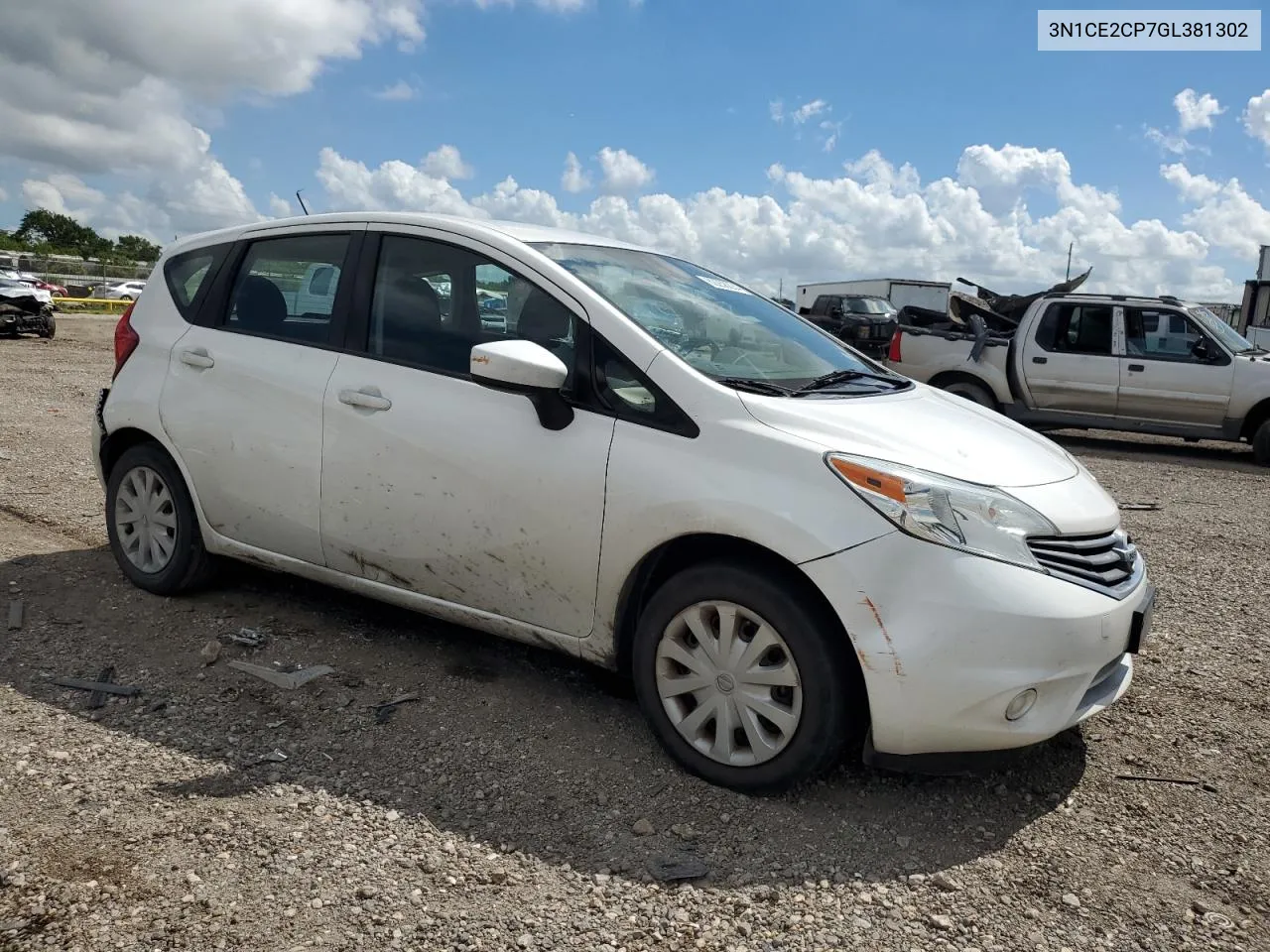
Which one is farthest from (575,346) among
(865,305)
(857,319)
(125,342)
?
(865,305)

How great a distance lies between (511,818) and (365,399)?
1688 millimetres

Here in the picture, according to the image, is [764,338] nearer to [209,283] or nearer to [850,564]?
[850,564]

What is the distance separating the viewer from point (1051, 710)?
2977 millimetres

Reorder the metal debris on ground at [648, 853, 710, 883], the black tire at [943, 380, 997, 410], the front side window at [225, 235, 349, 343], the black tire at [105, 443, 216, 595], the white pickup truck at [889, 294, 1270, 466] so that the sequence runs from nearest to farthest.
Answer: the metal debris on ground at [648, 853, 710, 883], the front side window at [225, 235, 349, 343], the black tire at [105, 443, 216, 595], the white pickup truck at [889, 294, 1270, 466], the black tire at [943, 380, 997, 410]

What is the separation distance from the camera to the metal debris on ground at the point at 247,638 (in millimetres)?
4320

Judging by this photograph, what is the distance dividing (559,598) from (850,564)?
1.07m

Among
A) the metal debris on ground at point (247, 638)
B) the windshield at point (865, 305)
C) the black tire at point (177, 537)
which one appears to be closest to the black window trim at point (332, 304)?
the black tire at point (177, 537)

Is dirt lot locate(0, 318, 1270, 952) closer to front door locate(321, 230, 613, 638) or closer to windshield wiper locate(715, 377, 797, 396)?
front door locate(321, 230, 613, 638)

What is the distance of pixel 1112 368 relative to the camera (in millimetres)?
11742

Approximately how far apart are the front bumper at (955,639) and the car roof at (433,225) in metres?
1.83

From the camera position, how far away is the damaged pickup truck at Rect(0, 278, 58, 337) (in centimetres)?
2091

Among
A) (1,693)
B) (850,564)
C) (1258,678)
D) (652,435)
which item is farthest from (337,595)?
(1258,678)

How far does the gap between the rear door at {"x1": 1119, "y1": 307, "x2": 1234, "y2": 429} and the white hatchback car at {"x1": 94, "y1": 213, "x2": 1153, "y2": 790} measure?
8625mm

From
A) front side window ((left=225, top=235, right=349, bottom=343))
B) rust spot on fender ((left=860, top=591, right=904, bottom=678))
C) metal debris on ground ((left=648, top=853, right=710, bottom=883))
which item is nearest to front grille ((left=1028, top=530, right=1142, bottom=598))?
rust spot on fender ((left=860, top=591, right=904, bottom=678))
